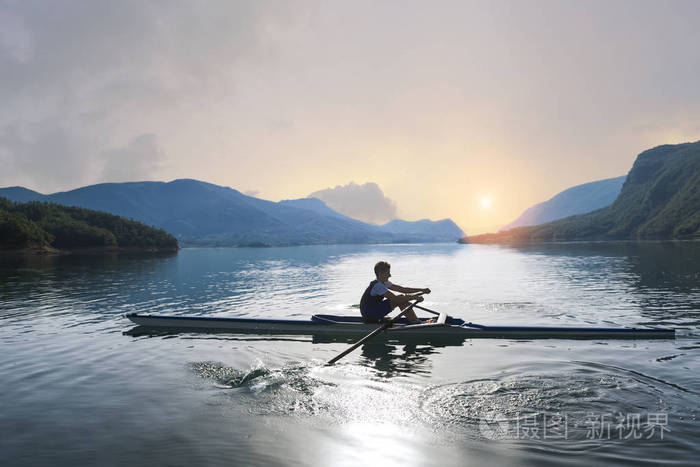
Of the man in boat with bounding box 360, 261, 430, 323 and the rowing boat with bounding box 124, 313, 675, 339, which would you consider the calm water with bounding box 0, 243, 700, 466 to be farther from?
the man in boat with bounding box 360, 261, 430, 323

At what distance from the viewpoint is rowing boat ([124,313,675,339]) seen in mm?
14945

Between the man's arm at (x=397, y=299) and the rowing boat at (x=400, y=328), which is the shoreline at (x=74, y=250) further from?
the man's arm at (x=397, y=299)

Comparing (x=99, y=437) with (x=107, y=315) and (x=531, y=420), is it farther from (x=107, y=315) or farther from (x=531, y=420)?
(x=107, y=315)

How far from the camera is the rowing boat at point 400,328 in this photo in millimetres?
14945

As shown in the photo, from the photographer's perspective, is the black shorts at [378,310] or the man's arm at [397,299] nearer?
the man's arm at [397,299]

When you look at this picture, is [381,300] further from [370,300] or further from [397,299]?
[397,299]

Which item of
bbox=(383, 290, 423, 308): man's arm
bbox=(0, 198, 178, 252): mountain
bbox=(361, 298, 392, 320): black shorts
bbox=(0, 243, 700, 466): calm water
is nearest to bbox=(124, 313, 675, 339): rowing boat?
bbox=(361, 298, 392, 320): black shorts

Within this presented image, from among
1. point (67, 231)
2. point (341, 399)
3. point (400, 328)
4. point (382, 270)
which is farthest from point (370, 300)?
point (67, 231)

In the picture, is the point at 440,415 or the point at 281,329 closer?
the point at 440,415

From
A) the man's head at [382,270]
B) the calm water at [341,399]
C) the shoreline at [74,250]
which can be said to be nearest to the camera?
the calm water at [341,399]

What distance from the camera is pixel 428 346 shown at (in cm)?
1492

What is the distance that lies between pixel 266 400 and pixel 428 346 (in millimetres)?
6980

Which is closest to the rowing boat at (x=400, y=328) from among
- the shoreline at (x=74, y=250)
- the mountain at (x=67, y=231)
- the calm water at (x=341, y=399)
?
the calm water at (x=341, y=399)

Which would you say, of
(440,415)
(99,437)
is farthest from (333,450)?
(99,437)
